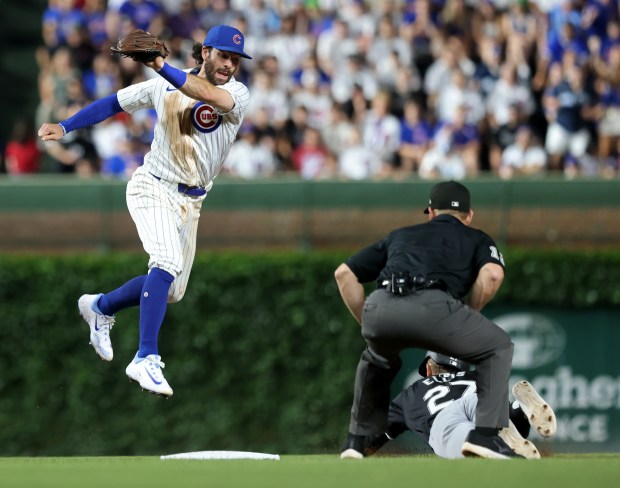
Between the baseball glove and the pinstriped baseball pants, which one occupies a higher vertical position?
the baseball glove

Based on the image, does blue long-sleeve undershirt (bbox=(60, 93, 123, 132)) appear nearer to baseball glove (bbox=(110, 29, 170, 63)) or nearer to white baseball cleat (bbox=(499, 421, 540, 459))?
baseball glove (bbox=(110, 29, 170, 63))

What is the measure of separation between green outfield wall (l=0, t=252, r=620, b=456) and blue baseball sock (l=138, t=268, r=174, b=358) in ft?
17.7

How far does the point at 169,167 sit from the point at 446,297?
195cm

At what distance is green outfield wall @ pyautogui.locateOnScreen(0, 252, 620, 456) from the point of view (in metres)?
13.5

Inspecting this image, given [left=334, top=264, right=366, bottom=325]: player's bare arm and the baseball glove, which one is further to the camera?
[left=334, top=264, right=366, bottom=325]: player's bare arm

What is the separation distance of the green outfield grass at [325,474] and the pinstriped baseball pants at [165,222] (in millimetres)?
1383

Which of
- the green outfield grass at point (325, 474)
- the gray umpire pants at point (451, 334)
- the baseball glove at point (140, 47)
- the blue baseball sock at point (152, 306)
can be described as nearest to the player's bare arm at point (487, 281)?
the gray umpire pants at point (451, 334)

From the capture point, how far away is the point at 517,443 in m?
8.07

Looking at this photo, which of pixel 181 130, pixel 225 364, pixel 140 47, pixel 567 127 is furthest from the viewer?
pixel 567 127

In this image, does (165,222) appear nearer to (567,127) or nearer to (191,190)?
(191,190)

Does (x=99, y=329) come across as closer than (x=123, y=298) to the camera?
No

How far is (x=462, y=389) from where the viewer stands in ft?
28.5

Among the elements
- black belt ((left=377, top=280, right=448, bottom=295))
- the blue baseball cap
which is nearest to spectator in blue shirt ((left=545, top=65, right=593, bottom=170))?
black belt ((left=377, top=280, right=448, bottom=295))

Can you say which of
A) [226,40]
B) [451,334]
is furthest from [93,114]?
[451,334]
